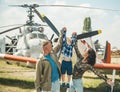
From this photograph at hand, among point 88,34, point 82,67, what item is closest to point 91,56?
point 82,67

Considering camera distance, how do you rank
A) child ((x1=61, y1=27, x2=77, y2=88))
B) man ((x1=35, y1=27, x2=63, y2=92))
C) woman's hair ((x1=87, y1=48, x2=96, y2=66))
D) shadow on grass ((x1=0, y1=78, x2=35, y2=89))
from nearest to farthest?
1. man ((x1=35, y1=27, x2=63, y2=92))
2. woman's hair ((x1=87, y1=48, x2=96, y2=66))
3. child ((x1=61, y1=27, x2=77, y2=88))
4. shadow on grass ((x1=0, y1=78, x2=35, y2=89))

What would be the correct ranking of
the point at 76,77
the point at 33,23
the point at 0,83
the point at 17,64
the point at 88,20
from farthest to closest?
the point at 88,20 < the point at 33,23 < the point at 17,64 < the point at 0,83 < the point at 76,77

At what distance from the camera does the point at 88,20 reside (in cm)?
6944

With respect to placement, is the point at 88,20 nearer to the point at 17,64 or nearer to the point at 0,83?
the point at 17,64

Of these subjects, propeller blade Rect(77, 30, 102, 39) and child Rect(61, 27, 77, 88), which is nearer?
child Rect(61, 27, 77, 88)

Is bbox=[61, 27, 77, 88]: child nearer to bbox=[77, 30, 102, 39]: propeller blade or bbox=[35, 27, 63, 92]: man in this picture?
bbox=[35, 27, 63, 92]: man

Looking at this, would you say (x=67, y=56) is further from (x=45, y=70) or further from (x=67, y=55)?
(x=45, y=70)

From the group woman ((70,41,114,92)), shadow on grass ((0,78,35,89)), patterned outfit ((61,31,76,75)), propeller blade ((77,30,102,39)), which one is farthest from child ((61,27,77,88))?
shadow on grass ((0,78,35,89))

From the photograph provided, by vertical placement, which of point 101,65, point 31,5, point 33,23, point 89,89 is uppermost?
point 31,5

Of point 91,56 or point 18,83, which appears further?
point 18,83

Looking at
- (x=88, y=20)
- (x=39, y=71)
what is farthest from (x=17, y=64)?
(x=88, y=20)

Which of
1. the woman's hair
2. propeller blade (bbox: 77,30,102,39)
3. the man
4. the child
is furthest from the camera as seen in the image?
propeller blade (bbox: 77,30,102,39)

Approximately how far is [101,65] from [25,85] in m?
3.83

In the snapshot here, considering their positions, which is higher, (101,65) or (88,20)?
(88,20)
